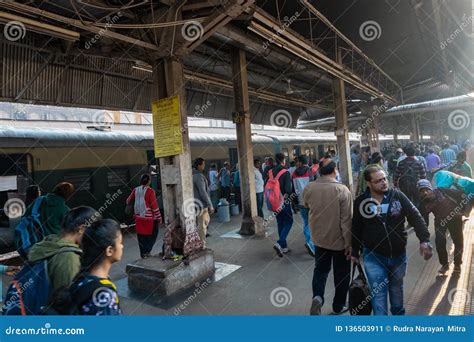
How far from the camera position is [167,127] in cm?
498

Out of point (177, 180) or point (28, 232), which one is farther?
point (177, 180)

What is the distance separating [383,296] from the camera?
283 centimetres

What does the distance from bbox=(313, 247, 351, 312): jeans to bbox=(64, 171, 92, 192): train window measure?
261 inches

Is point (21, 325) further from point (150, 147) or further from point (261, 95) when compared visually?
point (261, 95)

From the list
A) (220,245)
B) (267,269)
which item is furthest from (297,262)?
(220,245)

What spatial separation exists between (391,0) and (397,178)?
3.92m

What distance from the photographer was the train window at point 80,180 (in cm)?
777
